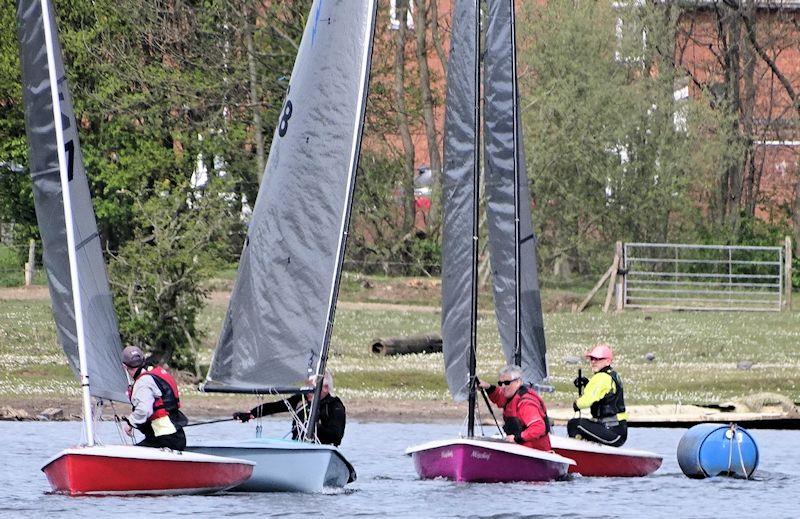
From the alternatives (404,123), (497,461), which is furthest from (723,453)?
(404,123)

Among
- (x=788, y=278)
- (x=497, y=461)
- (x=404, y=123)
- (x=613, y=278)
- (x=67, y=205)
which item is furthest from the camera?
(x=404, y=123)

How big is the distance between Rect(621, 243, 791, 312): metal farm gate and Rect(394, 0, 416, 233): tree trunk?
6831 millimetres

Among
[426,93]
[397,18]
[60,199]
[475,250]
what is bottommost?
[475,250]

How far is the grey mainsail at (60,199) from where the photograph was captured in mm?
17234

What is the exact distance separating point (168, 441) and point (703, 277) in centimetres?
3270

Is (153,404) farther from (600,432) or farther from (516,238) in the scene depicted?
(600,432)

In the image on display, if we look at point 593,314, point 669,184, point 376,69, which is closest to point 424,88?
point 376,69

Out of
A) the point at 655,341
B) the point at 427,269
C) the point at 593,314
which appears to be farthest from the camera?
the point at 427,269

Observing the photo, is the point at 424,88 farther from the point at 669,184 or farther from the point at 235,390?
the point at 235,390

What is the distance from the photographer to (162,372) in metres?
17.9

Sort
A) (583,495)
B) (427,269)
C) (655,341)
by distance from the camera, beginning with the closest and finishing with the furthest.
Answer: (583,495) → (655,341) → (427,269)

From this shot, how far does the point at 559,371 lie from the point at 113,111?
1767cm

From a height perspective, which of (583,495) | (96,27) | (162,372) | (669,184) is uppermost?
(96,27)

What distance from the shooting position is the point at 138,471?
17703 mm
